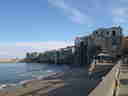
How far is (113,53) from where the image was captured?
60750 millimetres

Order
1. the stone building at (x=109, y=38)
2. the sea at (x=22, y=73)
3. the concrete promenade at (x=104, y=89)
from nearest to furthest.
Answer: the concrete promenade at (x=104, y=89)
the sea at (x=22, y=73)
the stone building at (x=109, y=38)

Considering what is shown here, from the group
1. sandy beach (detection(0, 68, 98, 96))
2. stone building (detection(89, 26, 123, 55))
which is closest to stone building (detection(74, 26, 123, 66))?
stone building (detection(89, 26, 123, 55))

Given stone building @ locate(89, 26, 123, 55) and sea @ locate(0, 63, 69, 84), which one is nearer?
sea @ locate(0, 63, 69, 84)

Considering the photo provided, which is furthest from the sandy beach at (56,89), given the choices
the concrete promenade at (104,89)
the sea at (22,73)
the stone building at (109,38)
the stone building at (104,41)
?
the stone building at (109,38)

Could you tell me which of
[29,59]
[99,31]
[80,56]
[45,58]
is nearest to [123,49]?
[99,31]

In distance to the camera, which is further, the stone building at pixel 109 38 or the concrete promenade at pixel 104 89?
the stone building at pixel 109 38

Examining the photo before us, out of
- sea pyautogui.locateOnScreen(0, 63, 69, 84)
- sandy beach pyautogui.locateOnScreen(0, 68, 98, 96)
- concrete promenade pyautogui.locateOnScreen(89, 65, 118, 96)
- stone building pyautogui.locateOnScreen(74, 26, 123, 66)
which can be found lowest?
sea pyautogui.locateOnScreen(0, 63, 69, 84)

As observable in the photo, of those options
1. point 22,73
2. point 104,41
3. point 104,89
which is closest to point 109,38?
point 104,41

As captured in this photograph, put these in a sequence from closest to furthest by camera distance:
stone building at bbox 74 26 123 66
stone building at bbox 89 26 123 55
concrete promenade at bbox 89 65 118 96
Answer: concrete promenade at bbox 89 65 118 96 < stone building at bbox 74 26 123 66 < stone building at bbox 89 26 123 55

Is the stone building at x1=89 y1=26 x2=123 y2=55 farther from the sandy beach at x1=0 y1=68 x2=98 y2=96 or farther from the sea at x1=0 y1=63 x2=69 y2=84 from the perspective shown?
the sandy beach at x1=0 y1=68 x2=98 y2=96

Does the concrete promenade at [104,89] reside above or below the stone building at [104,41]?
below

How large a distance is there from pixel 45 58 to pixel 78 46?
66.6 m

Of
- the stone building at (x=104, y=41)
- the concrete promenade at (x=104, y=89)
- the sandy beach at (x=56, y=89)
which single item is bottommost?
the sandy beach at (x=56, y=89)

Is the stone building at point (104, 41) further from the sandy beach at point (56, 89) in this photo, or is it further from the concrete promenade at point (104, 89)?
the concrete promenade at point (104, 89)
